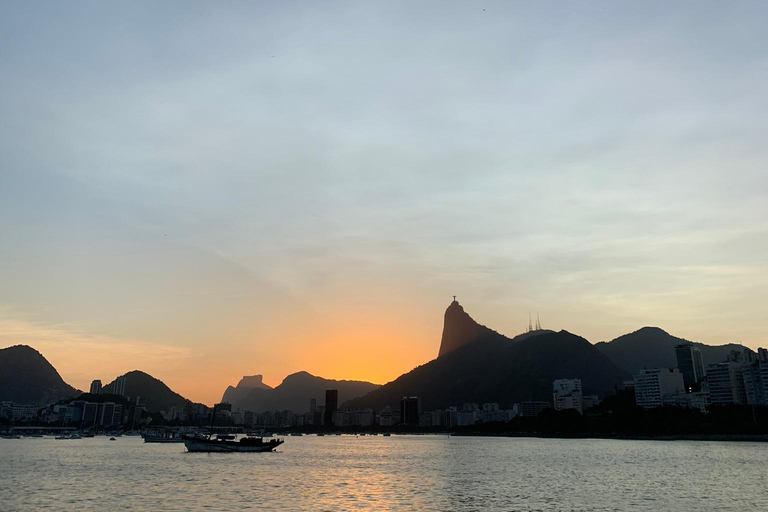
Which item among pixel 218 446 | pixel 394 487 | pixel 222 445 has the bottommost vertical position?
pixel 394 487

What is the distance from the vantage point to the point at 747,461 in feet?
299

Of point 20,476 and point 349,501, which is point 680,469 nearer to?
point 349,501

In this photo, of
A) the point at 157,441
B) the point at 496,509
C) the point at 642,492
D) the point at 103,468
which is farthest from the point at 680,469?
the point at 157,441

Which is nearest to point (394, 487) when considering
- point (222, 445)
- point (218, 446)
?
point (222, 445)

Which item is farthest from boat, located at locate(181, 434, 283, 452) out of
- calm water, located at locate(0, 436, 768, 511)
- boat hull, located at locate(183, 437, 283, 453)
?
calm water, located at locate(0, 436, 768, 511)

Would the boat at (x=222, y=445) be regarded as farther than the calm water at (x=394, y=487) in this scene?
Yes

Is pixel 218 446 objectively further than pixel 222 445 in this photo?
Yes

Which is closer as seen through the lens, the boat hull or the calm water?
the calm water

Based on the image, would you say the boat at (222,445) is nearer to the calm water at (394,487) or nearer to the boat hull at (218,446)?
the boat hull at (218,446)

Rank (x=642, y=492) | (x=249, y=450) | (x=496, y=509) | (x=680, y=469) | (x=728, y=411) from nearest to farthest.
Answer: (x=496, y=509), (x=642, y=492), (x=680, y=469), (x=249, y=450), (x=728, y=411)

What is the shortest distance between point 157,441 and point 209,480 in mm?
151611

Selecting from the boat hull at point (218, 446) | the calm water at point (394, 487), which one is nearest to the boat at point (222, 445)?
the boat hull at point (218, 446)

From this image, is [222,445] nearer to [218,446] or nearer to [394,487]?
[218,446]

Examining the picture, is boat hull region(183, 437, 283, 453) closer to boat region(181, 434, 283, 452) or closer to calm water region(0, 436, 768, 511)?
boat region(181, 434, 283, 452)
